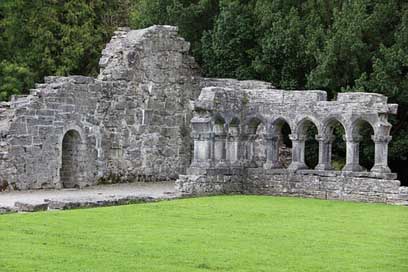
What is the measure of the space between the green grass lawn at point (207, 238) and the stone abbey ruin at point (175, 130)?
11.1ft

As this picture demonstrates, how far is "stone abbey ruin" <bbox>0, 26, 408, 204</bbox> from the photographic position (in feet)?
84.5

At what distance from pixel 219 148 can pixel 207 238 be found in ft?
36.0

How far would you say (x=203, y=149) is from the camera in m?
27.0

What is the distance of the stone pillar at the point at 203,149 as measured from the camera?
88.2 ft

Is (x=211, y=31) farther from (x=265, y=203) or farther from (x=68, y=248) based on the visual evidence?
(x=68, y=248)

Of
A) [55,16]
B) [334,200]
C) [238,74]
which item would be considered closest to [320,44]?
[238,74]

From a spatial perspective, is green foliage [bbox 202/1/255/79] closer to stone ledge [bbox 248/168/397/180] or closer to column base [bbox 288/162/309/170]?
stone ledge [bbox 248/168/397/180]

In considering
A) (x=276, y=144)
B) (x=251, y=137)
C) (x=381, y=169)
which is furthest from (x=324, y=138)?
(x=251, y=137)

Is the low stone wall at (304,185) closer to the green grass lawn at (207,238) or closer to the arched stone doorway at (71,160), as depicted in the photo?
the green grass lawn at (207,238)

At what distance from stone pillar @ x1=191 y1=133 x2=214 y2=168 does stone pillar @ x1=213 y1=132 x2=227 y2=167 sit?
327mm

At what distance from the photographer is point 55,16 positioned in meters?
38.6

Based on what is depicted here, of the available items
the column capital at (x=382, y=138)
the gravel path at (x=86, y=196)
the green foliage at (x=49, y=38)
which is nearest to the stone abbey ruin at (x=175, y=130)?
the column capital at (x=382, y=138)

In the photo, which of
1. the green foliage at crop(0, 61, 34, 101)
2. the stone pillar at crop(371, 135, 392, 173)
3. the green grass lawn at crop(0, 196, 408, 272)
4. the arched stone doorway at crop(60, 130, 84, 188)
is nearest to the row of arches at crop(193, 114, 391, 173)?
the stone pillar at crop(371, 135, 392, 173)

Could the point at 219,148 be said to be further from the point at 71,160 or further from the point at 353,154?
the point at 71,160
